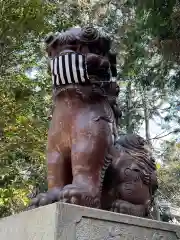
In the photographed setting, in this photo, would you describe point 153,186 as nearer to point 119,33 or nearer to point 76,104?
point 76,104

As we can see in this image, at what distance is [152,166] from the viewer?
8.84ft

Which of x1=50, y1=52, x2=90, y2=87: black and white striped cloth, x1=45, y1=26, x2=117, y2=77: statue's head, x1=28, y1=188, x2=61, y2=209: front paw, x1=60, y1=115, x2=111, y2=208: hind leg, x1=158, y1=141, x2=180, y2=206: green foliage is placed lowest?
x1=158, y1=141, x2=180, y2=206: green foliage

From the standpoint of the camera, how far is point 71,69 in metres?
2.55

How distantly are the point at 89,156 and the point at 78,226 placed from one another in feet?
1.49

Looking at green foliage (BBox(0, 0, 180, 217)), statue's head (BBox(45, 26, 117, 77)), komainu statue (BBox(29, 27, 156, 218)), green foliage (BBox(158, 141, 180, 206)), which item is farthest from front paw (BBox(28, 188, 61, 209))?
green foliage (BBox(158, 141, 180, 206))

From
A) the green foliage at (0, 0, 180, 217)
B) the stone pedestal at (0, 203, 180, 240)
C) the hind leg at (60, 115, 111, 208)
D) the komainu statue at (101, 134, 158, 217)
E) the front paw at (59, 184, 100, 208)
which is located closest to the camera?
the stone pedestal at (0, 203, 180, 240)

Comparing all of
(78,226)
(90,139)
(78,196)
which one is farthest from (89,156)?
(78,226)

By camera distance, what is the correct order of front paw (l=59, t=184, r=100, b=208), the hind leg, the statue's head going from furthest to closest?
the statue's head
the hind leg
front paw (l=59, t=184, r=100, b=208)

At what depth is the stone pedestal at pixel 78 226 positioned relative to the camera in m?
2.06

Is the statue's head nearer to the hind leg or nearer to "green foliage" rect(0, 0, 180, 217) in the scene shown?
the hind leg

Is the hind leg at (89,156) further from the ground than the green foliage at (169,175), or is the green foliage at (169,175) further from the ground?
the hind leg at (89,156)

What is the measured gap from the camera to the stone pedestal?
2.06 meters

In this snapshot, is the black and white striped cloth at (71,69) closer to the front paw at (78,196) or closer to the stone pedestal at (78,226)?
the front paw at (78,196)

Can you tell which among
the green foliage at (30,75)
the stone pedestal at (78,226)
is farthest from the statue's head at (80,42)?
the green foliage at (30,75)
